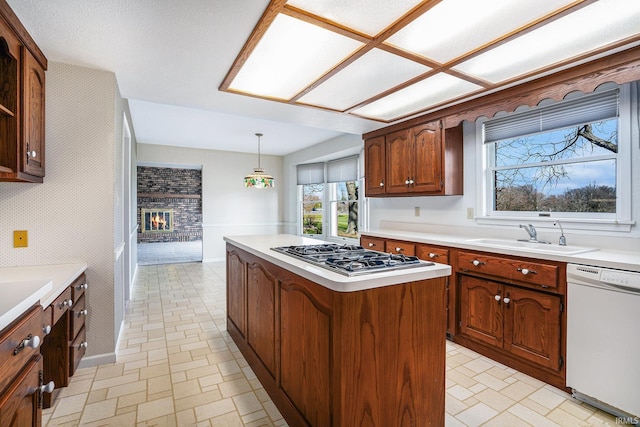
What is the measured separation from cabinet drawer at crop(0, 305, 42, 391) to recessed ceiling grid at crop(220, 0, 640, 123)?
5.78 feet

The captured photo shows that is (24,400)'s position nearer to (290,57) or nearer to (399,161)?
(290,57)

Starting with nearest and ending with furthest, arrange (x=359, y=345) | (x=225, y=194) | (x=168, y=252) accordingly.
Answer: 1. (x=359, y=345)
2. (x=225, y=194)
3. (x=168, y=252)

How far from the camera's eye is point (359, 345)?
4.45ft

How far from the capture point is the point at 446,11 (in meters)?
1.61

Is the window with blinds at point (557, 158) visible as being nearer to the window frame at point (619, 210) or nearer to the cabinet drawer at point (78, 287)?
the window frame at point (619, 210)

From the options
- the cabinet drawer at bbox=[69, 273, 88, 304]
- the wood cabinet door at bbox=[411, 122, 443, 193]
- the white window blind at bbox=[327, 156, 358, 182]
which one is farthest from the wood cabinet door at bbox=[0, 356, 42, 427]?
the white window blind at bbox=[327, 156, 358, 182]

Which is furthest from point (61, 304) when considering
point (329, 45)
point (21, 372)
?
point (329, 45)

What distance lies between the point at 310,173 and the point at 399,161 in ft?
11.0

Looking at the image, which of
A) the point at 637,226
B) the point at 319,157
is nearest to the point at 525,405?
the point at 637,226

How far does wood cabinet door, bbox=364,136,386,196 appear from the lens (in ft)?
13.0

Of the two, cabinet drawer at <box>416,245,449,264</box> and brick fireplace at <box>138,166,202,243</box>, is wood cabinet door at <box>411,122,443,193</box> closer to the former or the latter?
cabinet drawer at <box>416,245,449,264</box>

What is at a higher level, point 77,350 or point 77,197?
point 77,197

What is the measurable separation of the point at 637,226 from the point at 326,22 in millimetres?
2480

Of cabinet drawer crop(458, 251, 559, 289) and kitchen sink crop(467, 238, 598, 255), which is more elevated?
kitchen sink crop(467, 238, 598, 255)
